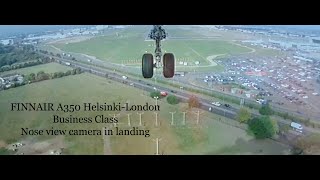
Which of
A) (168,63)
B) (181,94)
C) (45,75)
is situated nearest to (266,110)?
(181,94)

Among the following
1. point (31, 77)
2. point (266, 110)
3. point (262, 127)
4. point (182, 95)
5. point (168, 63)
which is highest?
point (168, 63)

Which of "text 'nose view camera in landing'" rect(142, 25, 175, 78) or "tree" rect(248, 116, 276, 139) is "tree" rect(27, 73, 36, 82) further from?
"tree" rect(248, 116, 276, 139)

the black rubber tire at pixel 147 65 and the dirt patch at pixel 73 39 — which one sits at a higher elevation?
the dirt patch at pixel 73 39

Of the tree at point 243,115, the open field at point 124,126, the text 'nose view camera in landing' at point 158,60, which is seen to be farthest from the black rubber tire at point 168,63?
the tree at point 243,115

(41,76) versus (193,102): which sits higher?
(41,76)

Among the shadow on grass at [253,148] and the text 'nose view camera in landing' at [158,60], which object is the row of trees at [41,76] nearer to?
the text 'nose view camera in landing' at [158,60]

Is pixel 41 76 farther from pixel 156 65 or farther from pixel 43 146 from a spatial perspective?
pixel 156 65
